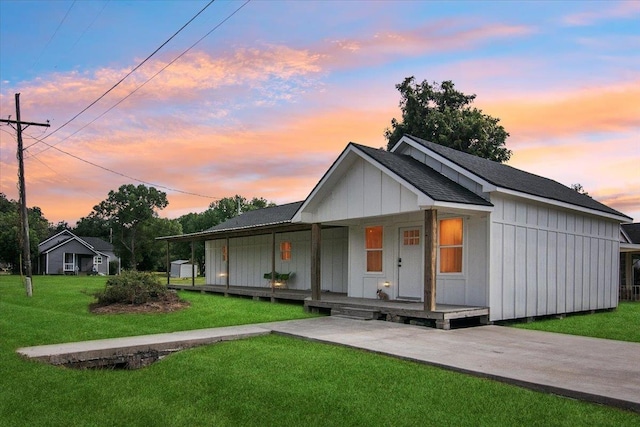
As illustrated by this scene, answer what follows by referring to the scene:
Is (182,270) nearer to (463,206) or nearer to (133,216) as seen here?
(133,216)

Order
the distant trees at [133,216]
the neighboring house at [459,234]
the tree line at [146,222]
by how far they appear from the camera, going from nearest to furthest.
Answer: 1. the neighboring house at [459,234]
2. the tree line at [146,222]
3. the distant trees at [133,216]

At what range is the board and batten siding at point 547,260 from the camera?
1211 centimetres

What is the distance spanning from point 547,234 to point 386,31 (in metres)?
7.05

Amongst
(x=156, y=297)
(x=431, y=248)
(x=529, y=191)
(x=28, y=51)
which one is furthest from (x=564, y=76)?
(x=28, y=51)

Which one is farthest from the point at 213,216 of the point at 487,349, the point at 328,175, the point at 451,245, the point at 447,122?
the point at 487,349

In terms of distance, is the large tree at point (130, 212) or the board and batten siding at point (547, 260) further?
the large tree at point (130, 212)

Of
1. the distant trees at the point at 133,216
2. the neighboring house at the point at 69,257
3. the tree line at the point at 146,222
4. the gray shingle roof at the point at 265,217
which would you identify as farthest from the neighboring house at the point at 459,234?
the distant trees at the point at 133,216

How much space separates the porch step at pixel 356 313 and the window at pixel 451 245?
2.15 m

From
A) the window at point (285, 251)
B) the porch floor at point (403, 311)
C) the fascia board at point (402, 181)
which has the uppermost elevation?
the fascia board at point (402, 181)

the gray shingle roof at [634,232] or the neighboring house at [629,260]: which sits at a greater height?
the gray shingle roof at [634,232]

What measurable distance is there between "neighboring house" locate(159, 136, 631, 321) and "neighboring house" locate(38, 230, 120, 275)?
1614 inches

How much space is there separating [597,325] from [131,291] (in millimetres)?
12332

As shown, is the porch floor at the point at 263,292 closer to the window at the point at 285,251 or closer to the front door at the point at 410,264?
the window at the point at 285,251

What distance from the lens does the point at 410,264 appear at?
1389 cm
